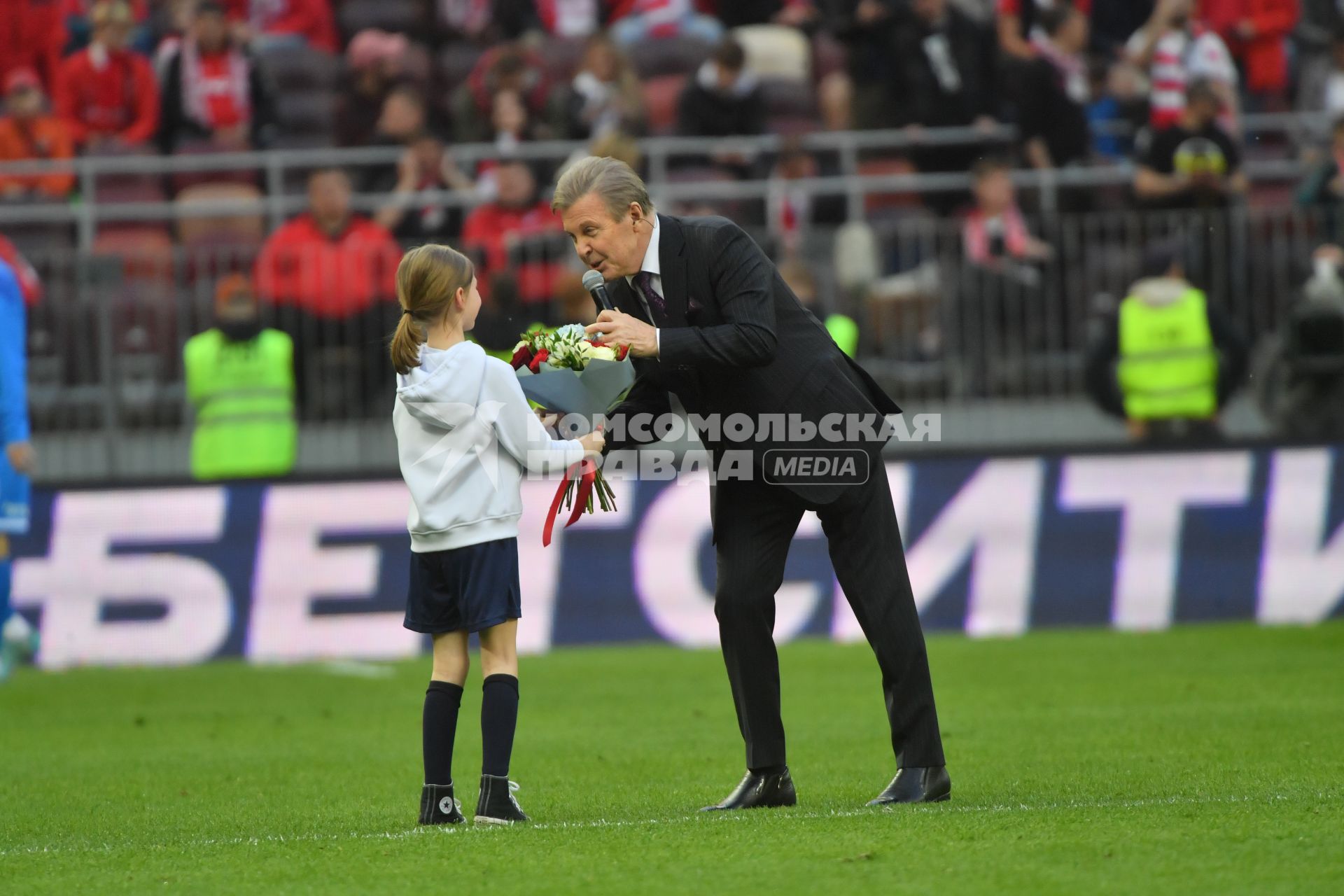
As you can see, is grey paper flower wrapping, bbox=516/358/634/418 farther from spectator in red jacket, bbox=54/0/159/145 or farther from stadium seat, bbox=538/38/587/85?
spectator in red jacket, bbox=54/0/159/145

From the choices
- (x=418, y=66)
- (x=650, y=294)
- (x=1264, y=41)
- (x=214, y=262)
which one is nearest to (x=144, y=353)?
(x=214, y=262)

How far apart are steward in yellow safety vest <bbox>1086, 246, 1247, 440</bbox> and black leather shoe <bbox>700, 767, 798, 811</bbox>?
780 centimetres

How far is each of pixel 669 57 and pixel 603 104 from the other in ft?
5.80

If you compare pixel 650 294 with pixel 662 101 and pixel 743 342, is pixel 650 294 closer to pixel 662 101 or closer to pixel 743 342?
pixel 743 342

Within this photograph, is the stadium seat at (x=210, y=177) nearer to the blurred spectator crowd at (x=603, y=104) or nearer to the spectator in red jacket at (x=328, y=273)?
the blurred spectator crowd at (x=603, y=104)

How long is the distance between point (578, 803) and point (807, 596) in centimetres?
655

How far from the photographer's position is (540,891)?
5.06 metres

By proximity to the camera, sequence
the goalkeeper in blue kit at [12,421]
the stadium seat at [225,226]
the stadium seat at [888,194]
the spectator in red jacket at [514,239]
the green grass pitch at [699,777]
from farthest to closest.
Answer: the stadium seat at [888,194] → the stadium seat at [225,226] → the spectator in red jacket at [514,239] → the goalkeeper in blue kit at [12,421] → the green grass pitch at [699,777]

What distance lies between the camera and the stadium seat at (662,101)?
17.3 m

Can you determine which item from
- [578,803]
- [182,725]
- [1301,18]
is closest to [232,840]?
[578,803]

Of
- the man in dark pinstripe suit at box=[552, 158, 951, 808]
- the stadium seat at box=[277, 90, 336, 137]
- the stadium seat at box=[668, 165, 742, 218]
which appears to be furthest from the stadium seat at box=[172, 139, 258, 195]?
the man in dark pinstripe suit at box=[552, 158, 951, 808]

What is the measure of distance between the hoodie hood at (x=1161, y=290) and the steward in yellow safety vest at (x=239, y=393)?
612 centimetres

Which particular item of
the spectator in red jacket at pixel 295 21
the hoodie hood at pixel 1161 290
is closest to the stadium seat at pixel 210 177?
the spectator in red jacket at pixel 295 21

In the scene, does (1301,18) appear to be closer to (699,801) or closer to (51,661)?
(51,661)
